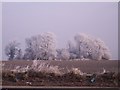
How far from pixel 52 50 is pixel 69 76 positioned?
1723 mm

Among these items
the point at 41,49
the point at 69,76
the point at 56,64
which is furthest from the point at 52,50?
the point at 69,76

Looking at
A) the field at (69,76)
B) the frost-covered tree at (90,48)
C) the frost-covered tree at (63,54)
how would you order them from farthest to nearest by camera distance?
the frost-covered tree at (63,54), the frost-covered tree at (90,48), the field at (69,76)

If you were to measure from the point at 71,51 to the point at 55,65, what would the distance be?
46.9 inches

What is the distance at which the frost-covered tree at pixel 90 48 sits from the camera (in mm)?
8928

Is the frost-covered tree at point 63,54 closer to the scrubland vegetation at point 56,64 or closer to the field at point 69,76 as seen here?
the scrubland vegetation at point 56,64

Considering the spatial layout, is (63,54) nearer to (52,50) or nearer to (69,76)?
(52,50)

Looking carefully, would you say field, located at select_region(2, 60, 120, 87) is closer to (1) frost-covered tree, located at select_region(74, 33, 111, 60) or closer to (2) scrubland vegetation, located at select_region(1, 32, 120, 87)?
(2) scrubland vegetation, located at select_region(1, 32, 120, 87)

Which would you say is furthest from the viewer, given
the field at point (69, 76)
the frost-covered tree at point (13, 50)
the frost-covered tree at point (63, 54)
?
the frost-covered tree at point (63, 54)

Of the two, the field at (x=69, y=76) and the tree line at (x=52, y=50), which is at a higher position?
the tree line at (x=52, y=50)

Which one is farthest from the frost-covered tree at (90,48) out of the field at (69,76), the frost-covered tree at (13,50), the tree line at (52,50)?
the frost-covered tree at (13,50)

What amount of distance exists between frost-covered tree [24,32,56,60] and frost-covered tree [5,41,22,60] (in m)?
0.26

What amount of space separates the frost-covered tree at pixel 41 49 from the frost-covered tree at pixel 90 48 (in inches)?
31.1

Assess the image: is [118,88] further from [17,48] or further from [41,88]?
[17,48]

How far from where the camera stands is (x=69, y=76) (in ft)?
26.1
